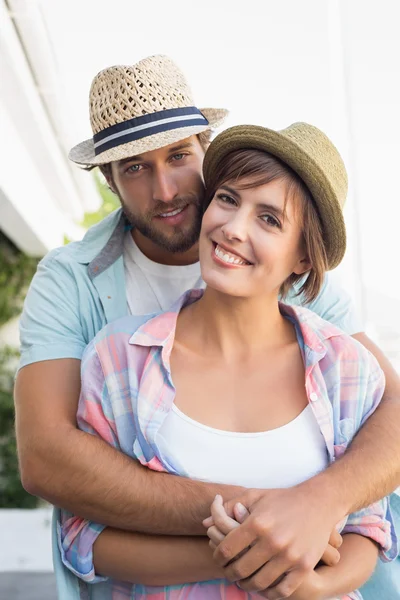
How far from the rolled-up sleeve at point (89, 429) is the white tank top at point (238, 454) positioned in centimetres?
15

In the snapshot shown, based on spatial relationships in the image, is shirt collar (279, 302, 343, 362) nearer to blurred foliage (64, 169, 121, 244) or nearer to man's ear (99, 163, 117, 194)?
man's ear (99, 163, 117, 194)

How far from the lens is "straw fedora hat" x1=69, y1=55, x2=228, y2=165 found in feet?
8.18

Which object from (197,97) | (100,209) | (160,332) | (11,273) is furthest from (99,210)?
(160,332)

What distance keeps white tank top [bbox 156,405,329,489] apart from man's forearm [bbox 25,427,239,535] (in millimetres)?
59

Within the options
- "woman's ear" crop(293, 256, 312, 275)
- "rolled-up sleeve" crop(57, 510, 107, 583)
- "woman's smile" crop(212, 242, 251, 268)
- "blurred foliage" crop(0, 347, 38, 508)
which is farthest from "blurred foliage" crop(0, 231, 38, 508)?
"woman's smile" crop(212, 242, 251, 268)

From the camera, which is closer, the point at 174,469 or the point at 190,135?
the point at 174,469

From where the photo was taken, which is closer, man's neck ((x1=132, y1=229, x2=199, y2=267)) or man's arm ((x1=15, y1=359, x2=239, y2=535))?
man's arm ((x1=15, y1=359, x2=239, y2=535))

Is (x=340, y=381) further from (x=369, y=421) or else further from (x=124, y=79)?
(x=124, y=79)

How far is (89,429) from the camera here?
2047 mm

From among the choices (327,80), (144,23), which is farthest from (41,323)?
(327,80)

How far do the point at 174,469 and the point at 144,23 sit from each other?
4358 mm

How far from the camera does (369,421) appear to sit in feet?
6.86

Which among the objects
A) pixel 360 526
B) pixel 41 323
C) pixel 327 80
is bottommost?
pixel 327 80

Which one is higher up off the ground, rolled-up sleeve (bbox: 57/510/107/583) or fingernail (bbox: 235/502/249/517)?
fingernail (bbox: 235/502/249/517)
